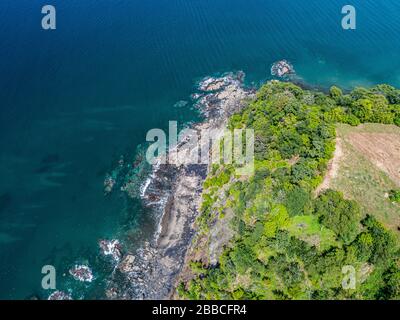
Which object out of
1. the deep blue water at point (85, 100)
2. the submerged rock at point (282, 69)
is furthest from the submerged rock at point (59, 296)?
the submerged rock at point (282, 69)

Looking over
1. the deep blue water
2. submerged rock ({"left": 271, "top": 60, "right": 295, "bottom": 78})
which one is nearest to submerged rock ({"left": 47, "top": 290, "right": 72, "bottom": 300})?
the deep blue water

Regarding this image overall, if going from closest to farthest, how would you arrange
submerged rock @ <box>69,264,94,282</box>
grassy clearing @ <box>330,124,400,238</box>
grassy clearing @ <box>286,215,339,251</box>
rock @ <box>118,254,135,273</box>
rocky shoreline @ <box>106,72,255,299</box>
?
grassy clearing @ <box>286,215,339,251</box> → grassy clearing @ <box>330,124,400,238</box> → rocky shoreline @ <box>106,72,255,299</box> → submerged rock @ <box>69,264,94,282</box> → rock @ <box>118,254,135,273</box>

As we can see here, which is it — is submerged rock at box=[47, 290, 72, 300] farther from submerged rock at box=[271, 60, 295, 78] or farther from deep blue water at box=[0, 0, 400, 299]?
submerged rock at box=[271, 60, 295, 78]

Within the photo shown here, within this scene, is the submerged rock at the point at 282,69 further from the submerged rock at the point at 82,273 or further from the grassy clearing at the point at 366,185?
the submerged rock at the point at 82,273

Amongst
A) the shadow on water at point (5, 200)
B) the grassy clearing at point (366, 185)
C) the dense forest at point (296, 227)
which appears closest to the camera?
the dense forest at point (296, 227)

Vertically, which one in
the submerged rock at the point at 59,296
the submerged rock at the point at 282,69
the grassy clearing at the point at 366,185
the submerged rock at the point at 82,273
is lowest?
the submerged rock at the point at 59,296

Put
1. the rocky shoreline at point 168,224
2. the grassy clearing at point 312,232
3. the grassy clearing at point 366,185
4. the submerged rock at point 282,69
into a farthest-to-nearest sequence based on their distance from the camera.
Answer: the submerged rock at point 282,69, the rocky shoreline at point 168,224, the grassy clearing at point 366,185, the grassy clearing at point 312,232

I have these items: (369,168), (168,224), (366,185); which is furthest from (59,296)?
(369,168)
